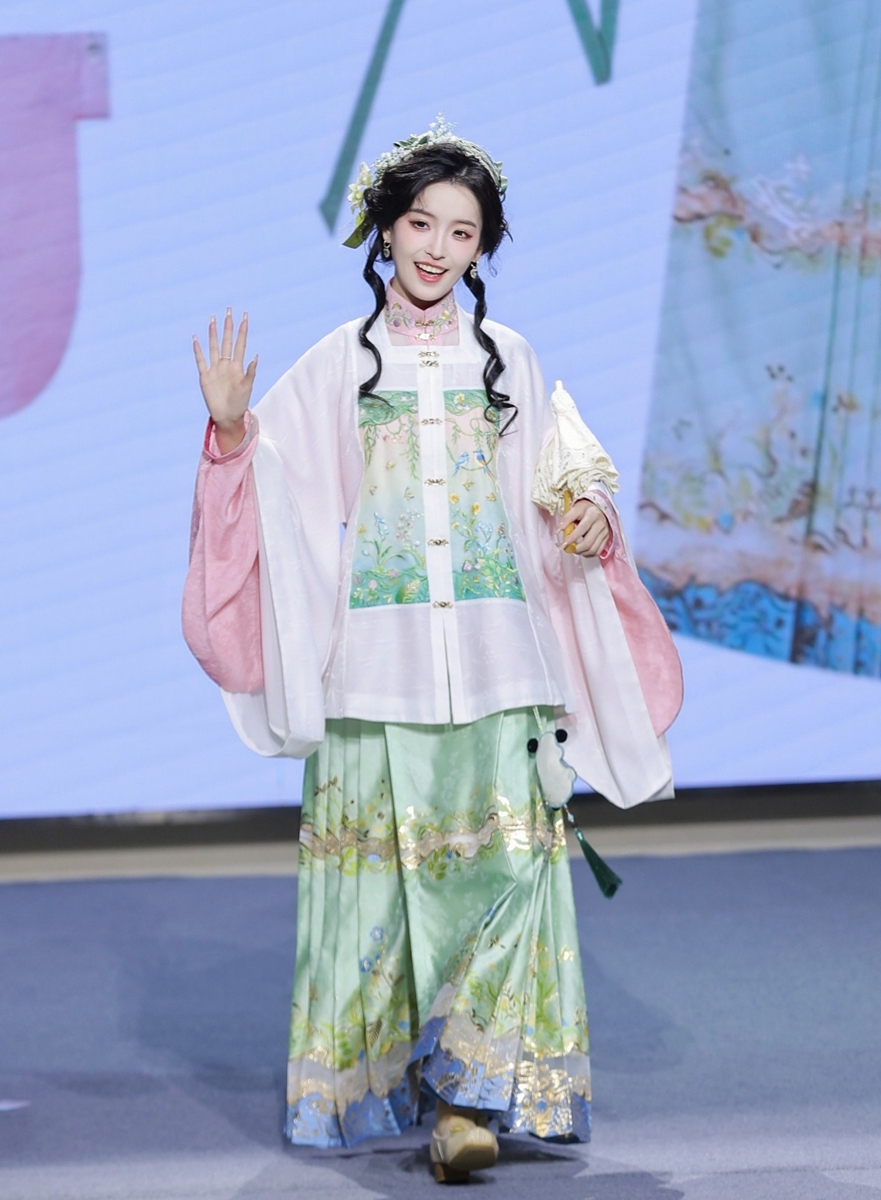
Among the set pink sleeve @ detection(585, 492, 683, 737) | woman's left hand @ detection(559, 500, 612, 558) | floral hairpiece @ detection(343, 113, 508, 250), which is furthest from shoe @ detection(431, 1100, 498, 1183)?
floral hairpiece @ detection(343, 113, 508, 250)

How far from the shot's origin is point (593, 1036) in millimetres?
2924

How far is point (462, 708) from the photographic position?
230 centimetres

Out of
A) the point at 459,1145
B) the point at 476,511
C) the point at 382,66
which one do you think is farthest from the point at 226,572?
the point at 382,66

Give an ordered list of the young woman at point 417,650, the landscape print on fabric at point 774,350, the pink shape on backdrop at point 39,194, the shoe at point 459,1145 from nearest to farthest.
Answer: the shoe at point 459,1145 < the young woman at point 417,650 < the pink shape on backdrop at point 39,194 < the landscape print on fabric at point 774,350

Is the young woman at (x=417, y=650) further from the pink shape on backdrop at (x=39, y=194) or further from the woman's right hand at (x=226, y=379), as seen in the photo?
the pink shape on backdrop at (x=39, y=194)

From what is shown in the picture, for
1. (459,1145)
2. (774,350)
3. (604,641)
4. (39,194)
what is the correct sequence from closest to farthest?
(459,1145), (604,641), (39,194), (774,350)

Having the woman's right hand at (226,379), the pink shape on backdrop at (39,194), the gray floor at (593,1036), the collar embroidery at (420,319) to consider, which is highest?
the pink shape on backdrop at (39,194)

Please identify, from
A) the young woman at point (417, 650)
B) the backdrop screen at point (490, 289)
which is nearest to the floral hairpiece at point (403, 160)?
Answer: the young woman at point (417, 650)

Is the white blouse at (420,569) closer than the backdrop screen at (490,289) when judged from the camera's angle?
Yes

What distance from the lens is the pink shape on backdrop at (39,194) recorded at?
393 cm

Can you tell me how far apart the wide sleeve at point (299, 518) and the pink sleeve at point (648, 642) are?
1.36 ft

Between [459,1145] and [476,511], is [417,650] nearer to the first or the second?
[476,511]

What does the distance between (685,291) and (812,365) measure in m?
0.38

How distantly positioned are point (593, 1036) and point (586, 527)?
3.59 feet
